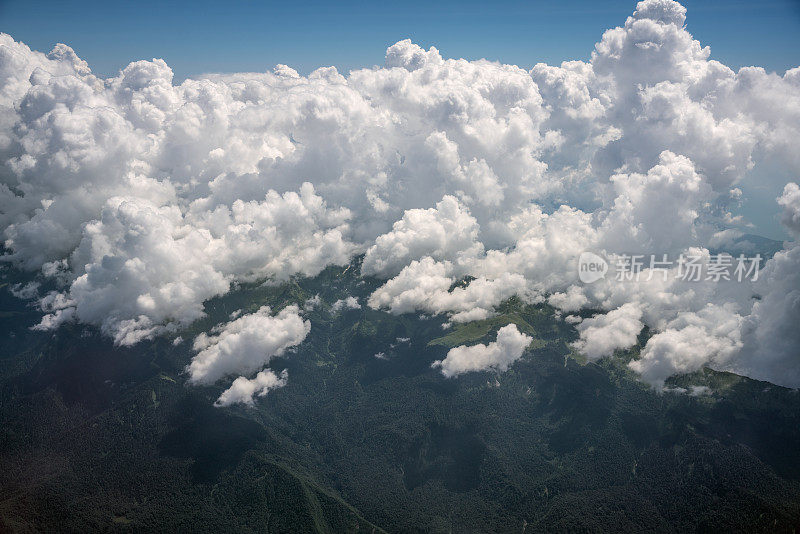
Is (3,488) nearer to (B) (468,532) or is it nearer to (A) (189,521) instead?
(A) (189,521)

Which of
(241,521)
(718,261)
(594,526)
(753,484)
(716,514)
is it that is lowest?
(241,521)

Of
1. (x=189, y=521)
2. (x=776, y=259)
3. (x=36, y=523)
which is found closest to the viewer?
(x=776, y=259)

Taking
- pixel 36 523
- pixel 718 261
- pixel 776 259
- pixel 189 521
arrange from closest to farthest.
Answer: pixel 776 259, pixel 718 261, pixel 36 523, pixel 189 521

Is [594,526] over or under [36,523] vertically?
over

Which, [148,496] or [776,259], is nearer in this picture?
[776,259]

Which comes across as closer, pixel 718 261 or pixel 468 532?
pixel 718 261

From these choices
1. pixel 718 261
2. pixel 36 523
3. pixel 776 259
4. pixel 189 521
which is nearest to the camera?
pixel 776 259

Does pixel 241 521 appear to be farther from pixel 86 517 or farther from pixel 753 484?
pixel 753 484

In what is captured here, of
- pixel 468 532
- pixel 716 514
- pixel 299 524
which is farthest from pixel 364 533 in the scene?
pixel 716 514

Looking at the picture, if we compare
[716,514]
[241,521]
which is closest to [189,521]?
[241,521]
